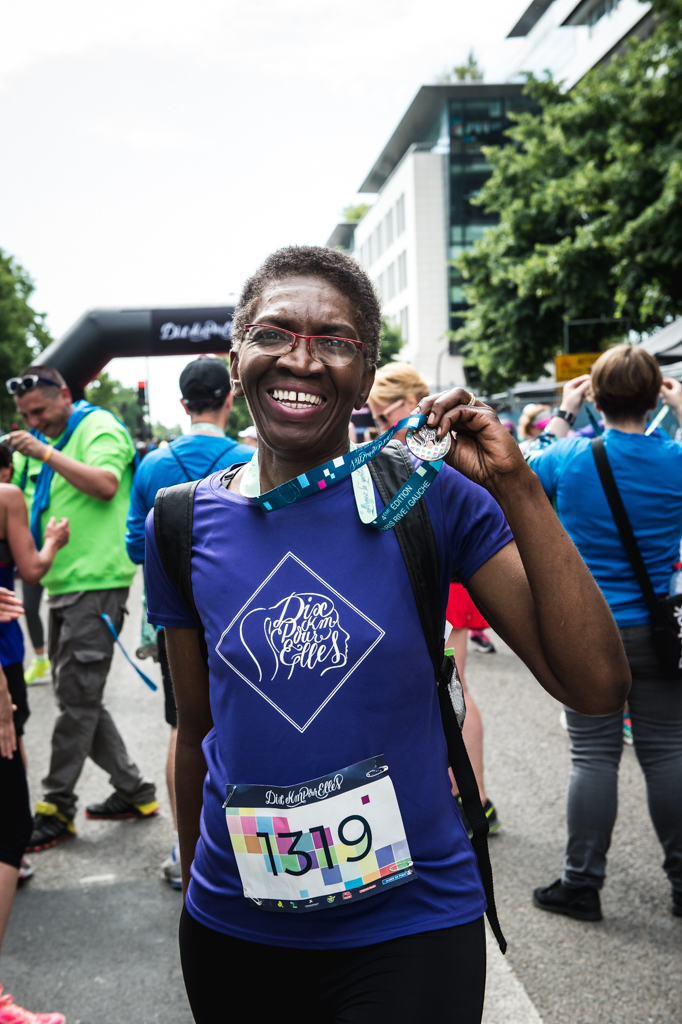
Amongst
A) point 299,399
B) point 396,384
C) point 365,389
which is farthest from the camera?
point 396,384

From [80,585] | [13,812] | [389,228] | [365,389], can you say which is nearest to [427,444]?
[365,389]

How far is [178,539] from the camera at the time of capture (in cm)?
174

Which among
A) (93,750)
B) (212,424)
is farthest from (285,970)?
(93,750)

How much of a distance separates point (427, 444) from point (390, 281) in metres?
67.3

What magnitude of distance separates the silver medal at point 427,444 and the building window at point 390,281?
66.2 meters

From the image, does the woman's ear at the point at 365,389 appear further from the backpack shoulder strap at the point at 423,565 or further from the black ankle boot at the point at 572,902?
the black ankle boot at the point at 572,902

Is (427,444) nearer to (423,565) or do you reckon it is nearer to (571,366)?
(423,565)

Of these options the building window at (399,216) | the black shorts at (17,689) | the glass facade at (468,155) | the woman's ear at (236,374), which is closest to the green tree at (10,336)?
the glass facade at (468,155)

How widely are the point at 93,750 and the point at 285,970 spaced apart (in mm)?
3436

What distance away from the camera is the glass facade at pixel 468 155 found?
5562cm

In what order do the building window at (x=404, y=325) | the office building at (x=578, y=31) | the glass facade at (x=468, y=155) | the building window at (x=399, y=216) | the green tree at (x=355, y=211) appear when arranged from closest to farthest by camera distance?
the office building at (x=578, y=31), the glass facade at (x=468, y=155), the building window at (x=399, y=216), the building window at (x=404, y=325), the green tree at (x=355, y=211)

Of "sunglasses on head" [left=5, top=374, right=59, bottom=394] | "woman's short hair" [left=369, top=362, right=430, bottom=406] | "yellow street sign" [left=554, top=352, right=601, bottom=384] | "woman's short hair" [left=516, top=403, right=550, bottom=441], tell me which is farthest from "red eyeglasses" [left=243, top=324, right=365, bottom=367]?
"yellow street sign" [left=554, top=352, right=601, bottom=384]

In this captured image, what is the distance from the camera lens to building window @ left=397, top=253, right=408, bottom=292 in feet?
203

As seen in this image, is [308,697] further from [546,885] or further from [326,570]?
[546,885]
